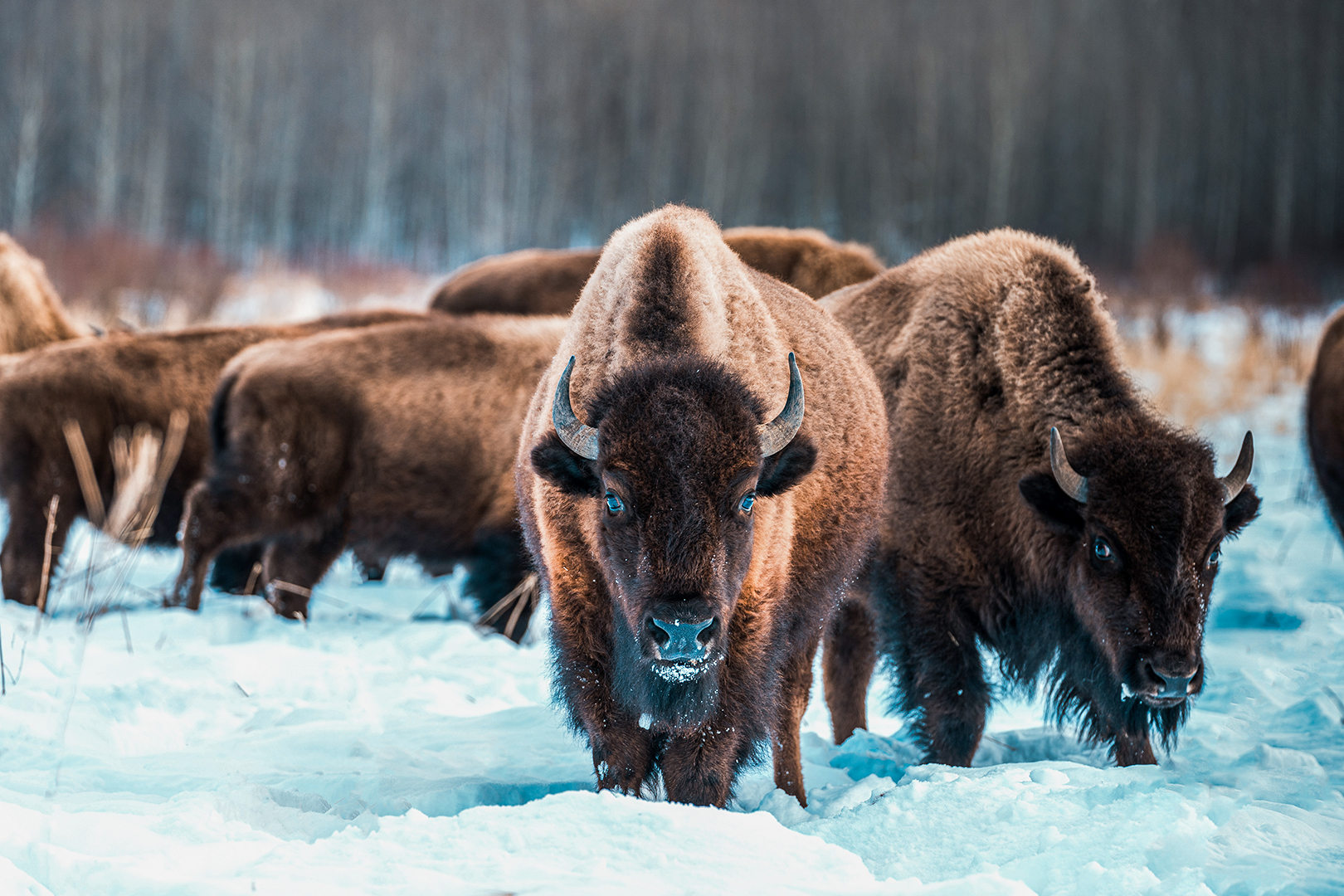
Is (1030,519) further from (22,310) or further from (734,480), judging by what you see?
(22,310)

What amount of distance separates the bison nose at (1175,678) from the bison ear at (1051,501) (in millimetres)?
629

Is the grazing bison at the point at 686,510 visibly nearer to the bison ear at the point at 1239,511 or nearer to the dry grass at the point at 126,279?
the bison ear at the point at 1239,511

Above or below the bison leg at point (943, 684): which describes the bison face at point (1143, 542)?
above

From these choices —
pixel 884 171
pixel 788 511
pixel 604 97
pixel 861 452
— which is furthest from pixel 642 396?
pixel 604 97

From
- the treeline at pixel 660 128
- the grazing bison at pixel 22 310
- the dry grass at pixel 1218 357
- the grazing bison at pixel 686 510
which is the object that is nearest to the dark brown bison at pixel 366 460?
the grazing bison at pixel 22 310

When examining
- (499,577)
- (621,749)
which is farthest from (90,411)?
(621,749)

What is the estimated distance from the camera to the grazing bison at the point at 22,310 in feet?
30.4

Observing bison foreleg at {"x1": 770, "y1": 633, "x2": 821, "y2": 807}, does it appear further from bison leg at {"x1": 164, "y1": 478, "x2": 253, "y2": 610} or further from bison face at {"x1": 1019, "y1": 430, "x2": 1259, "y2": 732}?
bison leg at {"x1": 164, "y1": 478, "x2": 253, "y2": 610}

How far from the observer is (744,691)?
3557 mm

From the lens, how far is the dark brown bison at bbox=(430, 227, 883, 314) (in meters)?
7.77

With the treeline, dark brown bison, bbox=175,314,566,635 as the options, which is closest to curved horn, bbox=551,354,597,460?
dark brown bison, bbox=175,314,566,635

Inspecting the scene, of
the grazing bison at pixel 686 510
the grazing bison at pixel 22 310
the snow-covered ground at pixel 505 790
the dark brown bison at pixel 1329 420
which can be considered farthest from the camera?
the grazing bison at pixel 22 310

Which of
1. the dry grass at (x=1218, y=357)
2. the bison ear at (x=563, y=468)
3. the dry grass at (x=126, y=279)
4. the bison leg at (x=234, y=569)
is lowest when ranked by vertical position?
the dry grass at (x=126, y=279)

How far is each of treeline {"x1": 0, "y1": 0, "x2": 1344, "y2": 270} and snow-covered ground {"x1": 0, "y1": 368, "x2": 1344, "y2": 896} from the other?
27.2 m
